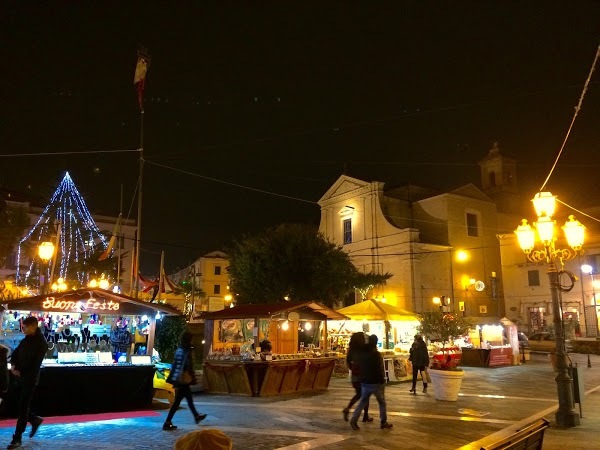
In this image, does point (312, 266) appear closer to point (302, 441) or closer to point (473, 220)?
point (473, 220)

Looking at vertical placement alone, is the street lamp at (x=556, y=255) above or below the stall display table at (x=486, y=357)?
above

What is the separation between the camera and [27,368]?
321 inches

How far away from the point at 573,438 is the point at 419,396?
235 inches

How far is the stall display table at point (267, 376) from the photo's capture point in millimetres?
14977

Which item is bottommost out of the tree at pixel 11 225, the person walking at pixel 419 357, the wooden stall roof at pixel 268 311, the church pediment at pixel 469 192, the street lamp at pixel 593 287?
the person walking at pixel 419 357

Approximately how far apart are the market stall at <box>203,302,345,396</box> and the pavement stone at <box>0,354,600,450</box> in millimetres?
653

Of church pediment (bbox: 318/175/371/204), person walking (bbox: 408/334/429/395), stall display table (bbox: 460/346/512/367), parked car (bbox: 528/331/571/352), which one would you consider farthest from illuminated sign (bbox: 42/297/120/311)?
parked car (bbox: 528/331/571/352)

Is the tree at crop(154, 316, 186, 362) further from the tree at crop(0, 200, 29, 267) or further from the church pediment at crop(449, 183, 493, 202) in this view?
the church pediment at crop(449, 183, 493, 202)

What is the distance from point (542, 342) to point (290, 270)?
67.3 ft

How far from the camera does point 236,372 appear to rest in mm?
15250

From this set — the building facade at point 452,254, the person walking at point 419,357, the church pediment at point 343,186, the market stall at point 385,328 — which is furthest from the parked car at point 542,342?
the person walking at point 419,357

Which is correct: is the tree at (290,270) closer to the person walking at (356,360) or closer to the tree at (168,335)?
the tree at (168,335)

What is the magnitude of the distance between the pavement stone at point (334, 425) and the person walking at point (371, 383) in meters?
0.24

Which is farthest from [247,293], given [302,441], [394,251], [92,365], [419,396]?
[302,441]
